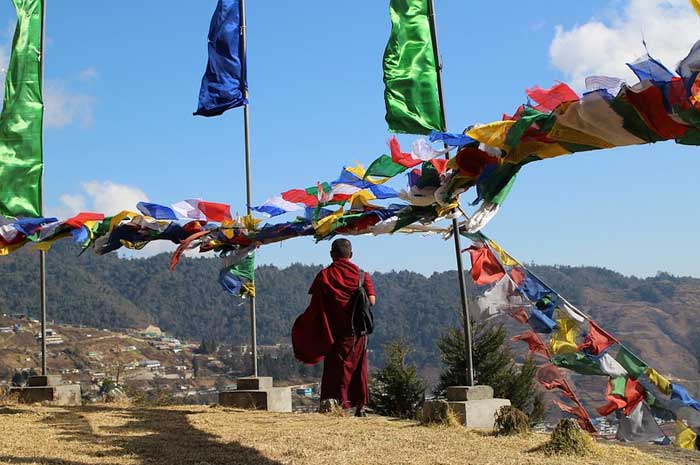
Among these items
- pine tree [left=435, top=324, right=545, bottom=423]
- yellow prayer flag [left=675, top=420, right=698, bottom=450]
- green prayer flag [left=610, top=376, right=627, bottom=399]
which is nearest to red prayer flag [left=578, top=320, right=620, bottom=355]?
green prayer flag [left=610, top=376, right=627, bottom=399]

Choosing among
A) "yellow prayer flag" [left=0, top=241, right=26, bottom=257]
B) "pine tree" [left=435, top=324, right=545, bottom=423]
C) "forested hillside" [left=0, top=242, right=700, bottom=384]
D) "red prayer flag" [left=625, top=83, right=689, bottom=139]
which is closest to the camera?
"red prayer flag" [left=625, top=83, right=689, bottom=139]

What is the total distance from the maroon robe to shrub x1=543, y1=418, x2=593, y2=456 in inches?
112

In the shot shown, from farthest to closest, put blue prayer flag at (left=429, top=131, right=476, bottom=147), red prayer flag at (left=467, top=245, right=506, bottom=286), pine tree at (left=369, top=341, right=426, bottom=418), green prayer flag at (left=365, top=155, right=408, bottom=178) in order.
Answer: pine tree at (left=369, top=341, right=426, bottom=418), red prayer flag at (left=467, top=245, right=506, bottom=286), green prayer flag at (left=365, top=155, right=408, bottom=178), blue prayer flag at (left=429, top=131, right=476, bottom=147)

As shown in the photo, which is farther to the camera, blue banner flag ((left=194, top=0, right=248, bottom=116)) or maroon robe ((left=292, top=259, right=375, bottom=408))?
blue banner flag ((left=194, top=0, right=248, bottom=116))

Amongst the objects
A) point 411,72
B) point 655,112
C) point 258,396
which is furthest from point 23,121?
point 655,112

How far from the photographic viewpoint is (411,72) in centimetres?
1022

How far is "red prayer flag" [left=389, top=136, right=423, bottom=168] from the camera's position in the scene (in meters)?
7.12

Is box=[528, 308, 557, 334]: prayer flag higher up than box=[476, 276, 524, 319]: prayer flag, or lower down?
lower down

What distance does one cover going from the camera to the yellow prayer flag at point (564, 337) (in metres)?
7.87

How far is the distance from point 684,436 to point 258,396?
562cm

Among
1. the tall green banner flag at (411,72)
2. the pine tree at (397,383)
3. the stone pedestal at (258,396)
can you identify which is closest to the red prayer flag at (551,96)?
the tall green banner flag at (411,72)

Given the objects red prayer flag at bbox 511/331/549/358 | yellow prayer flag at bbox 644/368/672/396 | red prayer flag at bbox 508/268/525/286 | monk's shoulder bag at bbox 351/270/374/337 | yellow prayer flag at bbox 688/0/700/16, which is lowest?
yellow prayer flag at bbox 644/368/672/396

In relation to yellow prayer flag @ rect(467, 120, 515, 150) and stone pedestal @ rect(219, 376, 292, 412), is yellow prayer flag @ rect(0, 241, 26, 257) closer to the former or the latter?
stone pedestal @ rect(219, 376, 292, 412)

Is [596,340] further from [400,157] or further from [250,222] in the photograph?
[250,222]
